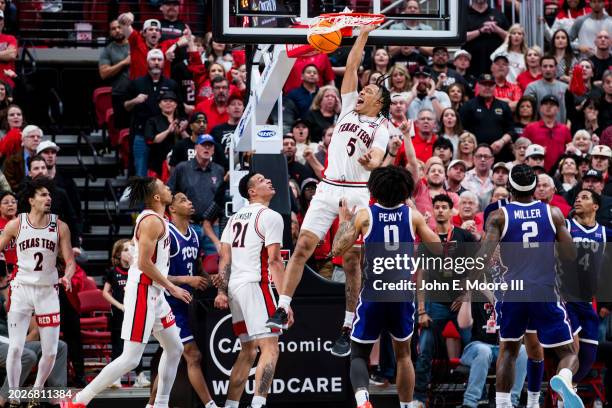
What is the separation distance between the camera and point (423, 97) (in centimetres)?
1845

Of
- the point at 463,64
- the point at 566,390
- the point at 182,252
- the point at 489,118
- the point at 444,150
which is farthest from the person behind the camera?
the point at 463,64

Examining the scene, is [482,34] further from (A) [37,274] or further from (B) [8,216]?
(A) [37,274]

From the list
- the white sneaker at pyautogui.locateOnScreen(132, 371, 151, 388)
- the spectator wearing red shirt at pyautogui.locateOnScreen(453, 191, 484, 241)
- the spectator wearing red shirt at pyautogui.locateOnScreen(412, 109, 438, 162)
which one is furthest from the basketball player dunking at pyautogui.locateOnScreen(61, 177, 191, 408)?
the spectator wearing red shirt at pyautogui.locateOnScreen(412, 109, 438, 162)

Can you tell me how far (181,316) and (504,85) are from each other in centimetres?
756

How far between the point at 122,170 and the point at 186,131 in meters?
1.97

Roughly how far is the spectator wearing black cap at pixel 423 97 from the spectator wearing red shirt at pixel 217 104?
7.95 ft

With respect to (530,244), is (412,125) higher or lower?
higher

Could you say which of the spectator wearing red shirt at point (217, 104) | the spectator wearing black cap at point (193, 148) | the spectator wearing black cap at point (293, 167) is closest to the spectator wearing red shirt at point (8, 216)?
the spectator wearing black cap at point (193, 148)

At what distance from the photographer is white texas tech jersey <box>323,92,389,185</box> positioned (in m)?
12.9

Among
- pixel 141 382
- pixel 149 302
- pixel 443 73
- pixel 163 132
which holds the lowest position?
pixel 141 382

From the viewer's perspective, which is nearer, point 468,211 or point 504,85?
point 468,211

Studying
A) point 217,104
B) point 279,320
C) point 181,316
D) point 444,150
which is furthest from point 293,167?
point 279,320

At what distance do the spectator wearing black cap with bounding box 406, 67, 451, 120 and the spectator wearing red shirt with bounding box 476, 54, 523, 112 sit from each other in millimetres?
1305

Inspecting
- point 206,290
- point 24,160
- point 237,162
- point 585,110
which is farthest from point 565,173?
point 24,160
